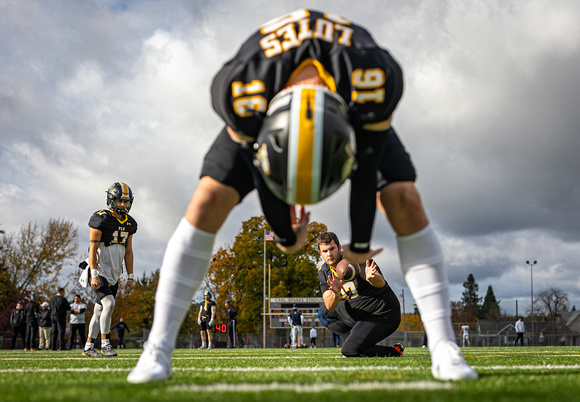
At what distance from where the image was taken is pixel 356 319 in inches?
292

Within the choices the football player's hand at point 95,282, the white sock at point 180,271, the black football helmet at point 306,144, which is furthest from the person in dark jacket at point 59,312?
the black football helmet at point 306,144

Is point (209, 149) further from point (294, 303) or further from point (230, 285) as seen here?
point (230, 285)

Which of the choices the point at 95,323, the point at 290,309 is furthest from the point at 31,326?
the point at 290,309

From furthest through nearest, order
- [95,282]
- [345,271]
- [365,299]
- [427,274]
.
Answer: [95,282] → [365,299] → [345,271] → [427,274]

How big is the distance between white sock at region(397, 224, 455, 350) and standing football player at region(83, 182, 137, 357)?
618 cm

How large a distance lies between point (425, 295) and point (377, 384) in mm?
776

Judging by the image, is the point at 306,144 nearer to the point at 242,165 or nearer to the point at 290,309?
the point at 242,165

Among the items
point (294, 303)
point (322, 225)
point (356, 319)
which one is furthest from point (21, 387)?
point (322, 225)

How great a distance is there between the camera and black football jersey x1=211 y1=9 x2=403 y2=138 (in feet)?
8.55

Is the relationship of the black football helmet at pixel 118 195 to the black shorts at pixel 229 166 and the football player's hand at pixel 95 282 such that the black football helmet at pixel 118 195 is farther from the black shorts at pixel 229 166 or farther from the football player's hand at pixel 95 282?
the black shorts at pixel 229 166

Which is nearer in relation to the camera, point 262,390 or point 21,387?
point 262,390

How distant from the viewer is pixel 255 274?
4616cm

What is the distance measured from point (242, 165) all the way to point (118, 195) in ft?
20.7

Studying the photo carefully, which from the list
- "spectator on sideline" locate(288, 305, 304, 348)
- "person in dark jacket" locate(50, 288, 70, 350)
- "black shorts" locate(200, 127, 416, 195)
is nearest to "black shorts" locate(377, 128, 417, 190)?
"black shorts" locate(200, 127, 416, 195)
